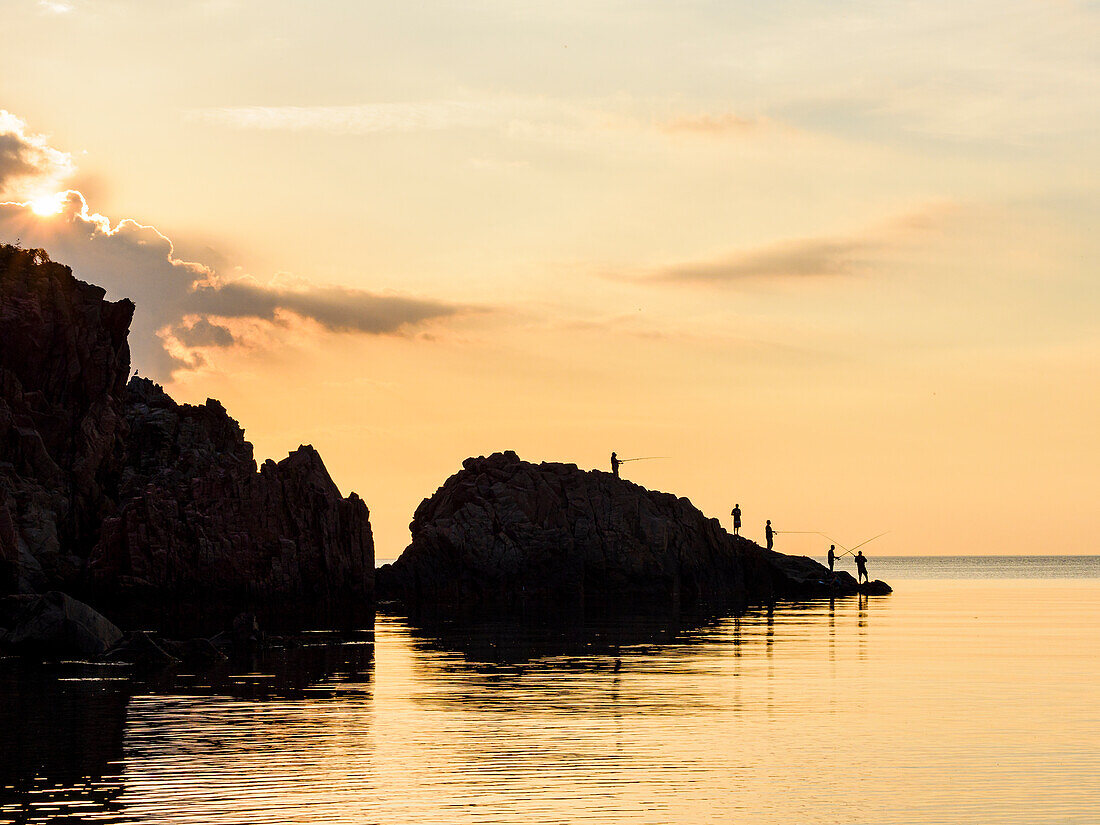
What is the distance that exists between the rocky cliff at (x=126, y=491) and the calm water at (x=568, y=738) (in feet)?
122

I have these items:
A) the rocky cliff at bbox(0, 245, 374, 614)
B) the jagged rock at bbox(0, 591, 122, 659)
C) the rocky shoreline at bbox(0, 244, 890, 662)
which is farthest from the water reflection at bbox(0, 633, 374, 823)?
the rocky cliff at bbox(0, 245, 374, 614)

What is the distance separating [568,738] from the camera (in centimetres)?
3122

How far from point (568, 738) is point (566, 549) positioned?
3390 inches

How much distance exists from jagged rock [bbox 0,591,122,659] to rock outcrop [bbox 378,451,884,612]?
5278 cm

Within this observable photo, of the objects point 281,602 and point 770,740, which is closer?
point 770,740

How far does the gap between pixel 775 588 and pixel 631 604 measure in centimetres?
2535

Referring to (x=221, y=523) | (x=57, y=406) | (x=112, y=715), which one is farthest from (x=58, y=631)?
(x=57, y=406)

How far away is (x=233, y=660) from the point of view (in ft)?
175

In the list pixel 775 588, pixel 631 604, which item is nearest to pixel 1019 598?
pixel 775 588

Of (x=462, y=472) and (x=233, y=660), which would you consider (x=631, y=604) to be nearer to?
(x=462, y=472)

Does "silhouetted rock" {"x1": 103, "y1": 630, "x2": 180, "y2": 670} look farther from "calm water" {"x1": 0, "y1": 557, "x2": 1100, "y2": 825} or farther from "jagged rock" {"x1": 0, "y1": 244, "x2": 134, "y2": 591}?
"jagged rock" {"x1": 0, "y1": 244, "x2": 134, "y2": 591}

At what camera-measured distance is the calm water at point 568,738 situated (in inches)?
933

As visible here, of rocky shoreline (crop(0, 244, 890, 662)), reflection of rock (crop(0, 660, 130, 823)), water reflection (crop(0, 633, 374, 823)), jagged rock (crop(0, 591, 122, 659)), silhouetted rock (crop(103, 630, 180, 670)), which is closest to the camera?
reflection of rock (crop(0, 660, 130, 823))

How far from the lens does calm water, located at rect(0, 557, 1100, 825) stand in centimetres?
2369
